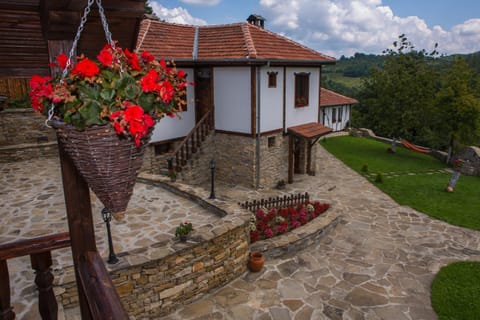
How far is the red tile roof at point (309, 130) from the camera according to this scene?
47.3 ft

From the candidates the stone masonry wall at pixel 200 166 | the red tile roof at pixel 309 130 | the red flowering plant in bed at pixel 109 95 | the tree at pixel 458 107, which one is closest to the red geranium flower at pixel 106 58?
the red flowering plant in bed at pixel 109 95

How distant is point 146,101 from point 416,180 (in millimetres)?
17687

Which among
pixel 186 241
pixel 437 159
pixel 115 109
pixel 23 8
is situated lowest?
pixel 437 159

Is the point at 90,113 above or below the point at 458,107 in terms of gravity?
above

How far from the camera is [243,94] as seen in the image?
13031 mm

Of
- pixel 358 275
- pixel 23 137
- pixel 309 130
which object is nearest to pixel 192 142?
pixel 309 130

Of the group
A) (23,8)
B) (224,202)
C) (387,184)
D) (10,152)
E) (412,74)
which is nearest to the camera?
(23,8)

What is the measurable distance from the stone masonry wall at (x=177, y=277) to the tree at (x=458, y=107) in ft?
58.3

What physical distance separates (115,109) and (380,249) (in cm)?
930

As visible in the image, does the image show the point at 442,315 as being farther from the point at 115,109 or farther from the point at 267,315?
the point at 115,109

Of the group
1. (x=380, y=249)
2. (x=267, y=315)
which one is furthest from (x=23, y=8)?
(x=380, y=249)

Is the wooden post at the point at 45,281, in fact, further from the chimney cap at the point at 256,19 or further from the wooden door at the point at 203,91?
the chimney cap at the point at 256,19

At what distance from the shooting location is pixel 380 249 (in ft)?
30.8

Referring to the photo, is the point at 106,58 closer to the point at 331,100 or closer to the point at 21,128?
the point at 21,128
